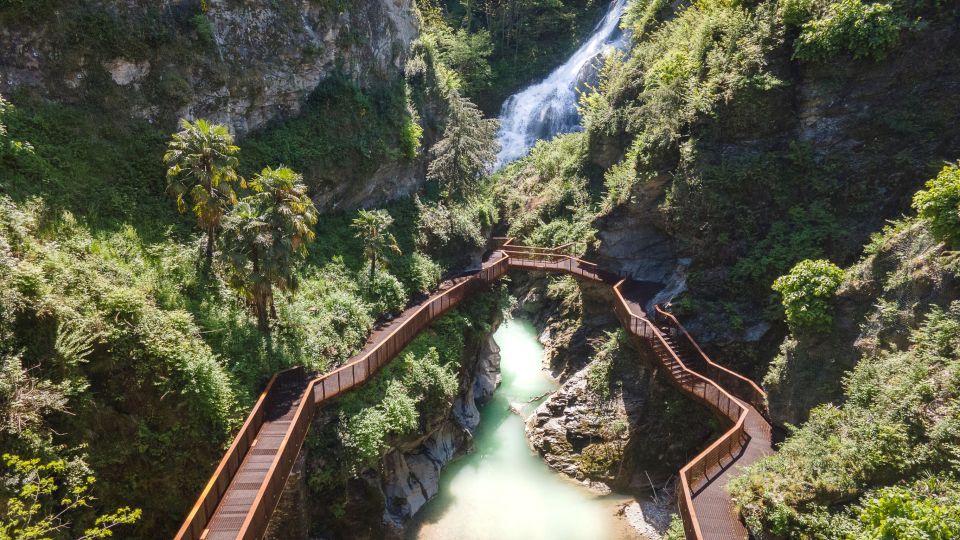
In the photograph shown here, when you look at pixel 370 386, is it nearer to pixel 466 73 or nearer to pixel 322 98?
pixel 322 98

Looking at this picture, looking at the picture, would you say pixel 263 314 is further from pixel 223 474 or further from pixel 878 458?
pixel 878 458

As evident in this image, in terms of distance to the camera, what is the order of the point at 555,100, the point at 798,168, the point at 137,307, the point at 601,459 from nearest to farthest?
1. the point at 137,307
2. the point at 798,168
3. the point at 601,459
4. the point at 555,100

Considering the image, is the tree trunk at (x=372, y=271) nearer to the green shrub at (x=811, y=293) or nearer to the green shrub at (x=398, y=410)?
the green shrub at (x=398, y=410)

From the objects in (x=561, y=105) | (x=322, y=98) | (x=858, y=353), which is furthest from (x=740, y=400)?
(x=561, y=105)

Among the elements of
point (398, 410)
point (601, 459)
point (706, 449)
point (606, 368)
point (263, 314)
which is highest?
point (263, 314)

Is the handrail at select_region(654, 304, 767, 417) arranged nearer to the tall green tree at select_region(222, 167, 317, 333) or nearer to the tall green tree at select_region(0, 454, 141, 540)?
the tall green tree at select_region(222, 167, 317, 333)

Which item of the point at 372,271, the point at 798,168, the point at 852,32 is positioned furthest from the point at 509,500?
the point at 852,32

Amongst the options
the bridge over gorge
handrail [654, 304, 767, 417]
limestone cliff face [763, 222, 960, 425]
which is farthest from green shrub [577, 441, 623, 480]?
limestone cliff face [763, 222, 960, 425]
